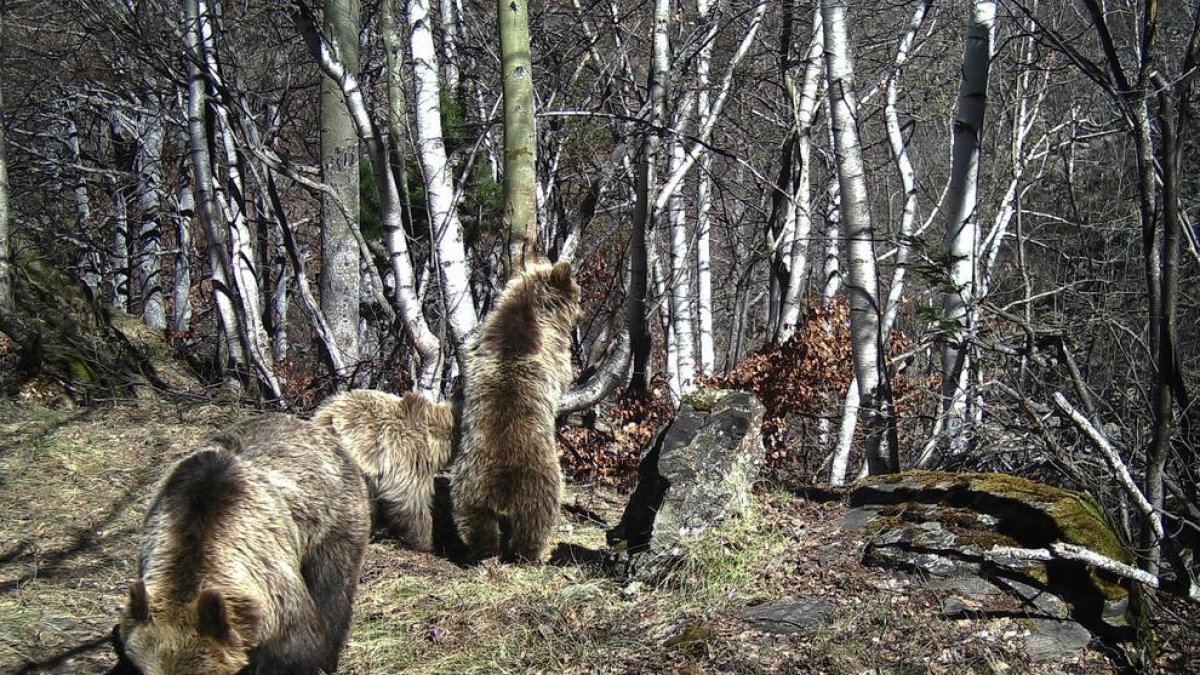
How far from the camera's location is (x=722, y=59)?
1404 centimetres

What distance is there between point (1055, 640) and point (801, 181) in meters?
6.82

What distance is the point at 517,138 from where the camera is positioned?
7.49 metres

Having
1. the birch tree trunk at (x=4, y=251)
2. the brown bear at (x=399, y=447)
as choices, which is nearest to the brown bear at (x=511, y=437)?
the brown bear at (x=399, y=447)

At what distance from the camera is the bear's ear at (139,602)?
3.91m

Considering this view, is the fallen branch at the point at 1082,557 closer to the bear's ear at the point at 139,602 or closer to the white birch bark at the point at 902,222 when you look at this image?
the bear's ear at the point at 139,602

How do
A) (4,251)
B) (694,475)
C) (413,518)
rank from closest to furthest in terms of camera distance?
(694,475)
(413,518)
(4,251)

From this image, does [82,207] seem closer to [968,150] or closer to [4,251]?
[4,251]

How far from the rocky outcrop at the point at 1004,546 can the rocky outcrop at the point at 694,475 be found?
753 mm

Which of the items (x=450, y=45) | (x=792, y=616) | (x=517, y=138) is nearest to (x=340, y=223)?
(x=450, y=45)

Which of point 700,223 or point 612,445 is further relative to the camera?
point 700,223

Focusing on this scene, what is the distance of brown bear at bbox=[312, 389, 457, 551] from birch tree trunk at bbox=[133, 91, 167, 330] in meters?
12.5

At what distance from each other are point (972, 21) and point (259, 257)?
559 inches

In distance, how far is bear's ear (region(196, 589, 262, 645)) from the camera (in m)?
3.91

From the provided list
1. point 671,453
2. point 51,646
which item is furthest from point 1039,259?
point 51,646
